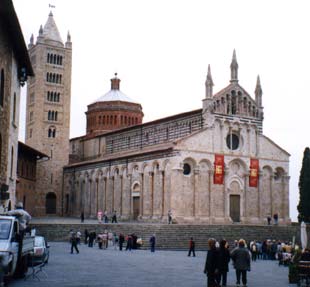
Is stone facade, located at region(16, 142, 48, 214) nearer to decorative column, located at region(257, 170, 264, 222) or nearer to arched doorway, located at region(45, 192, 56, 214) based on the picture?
arched doorway, located at region(45, 192, 56, 214)

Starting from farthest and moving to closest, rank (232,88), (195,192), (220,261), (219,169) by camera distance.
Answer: (232,88), (219,169), (195,192), (220,261)

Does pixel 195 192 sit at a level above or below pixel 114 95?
below

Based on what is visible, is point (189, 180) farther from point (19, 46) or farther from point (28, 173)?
point (19, 46)

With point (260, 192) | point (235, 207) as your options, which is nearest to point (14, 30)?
point (235, 207)

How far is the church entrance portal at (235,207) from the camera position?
176ft

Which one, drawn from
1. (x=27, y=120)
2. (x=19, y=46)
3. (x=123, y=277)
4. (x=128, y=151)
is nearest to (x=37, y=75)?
(x=27, y=120)

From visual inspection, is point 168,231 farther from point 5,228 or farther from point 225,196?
point 5,228

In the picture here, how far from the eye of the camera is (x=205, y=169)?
171 feet

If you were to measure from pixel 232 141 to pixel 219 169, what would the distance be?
3.69 m

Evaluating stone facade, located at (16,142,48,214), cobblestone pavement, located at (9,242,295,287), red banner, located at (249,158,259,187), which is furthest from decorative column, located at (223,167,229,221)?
cobblestone pavement, located at (9,242,295,287)

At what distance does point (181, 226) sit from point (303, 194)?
16.6 meters

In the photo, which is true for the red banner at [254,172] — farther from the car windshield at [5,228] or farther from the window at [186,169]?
the car windshield at [5,228]

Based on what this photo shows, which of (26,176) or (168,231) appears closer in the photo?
(168,231)

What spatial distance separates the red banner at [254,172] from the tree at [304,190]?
4.23 m
